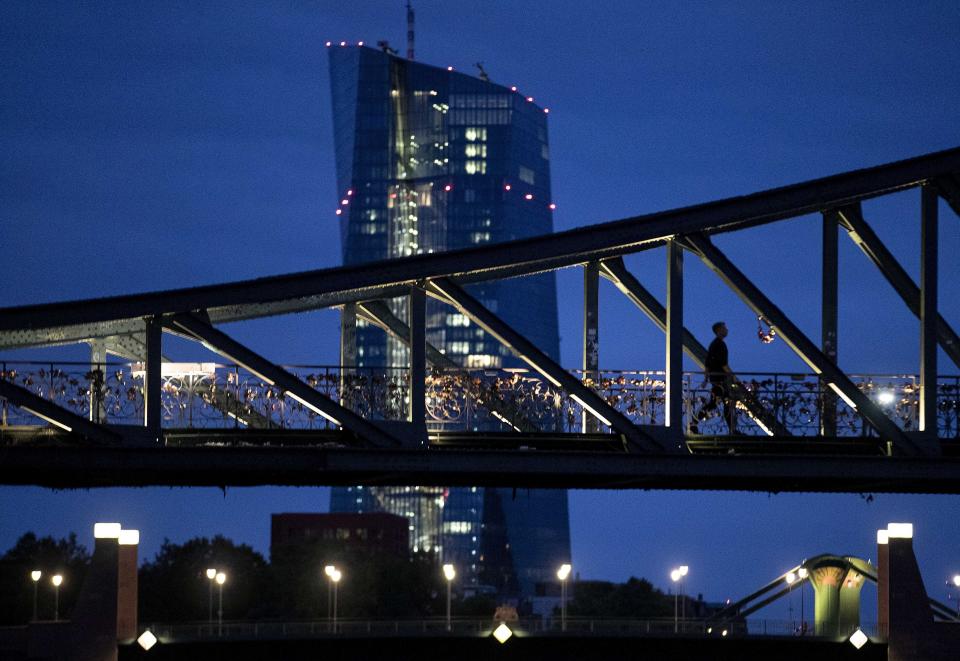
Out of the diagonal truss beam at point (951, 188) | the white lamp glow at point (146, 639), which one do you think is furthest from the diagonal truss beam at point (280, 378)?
the diagonal truss beam at point (951, 188)

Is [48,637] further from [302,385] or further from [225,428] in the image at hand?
[302,385]

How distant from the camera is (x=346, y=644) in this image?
42.3 m

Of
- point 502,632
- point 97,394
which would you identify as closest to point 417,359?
point 97,394

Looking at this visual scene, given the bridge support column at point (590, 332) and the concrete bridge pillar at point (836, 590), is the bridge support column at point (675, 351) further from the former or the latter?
the concrete bridge pillar at point (836, 590)

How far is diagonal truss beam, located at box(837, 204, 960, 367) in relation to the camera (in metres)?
34.3

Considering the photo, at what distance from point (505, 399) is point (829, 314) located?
6.41 meters

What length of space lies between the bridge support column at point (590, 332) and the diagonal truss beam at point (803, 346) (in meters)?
2.21

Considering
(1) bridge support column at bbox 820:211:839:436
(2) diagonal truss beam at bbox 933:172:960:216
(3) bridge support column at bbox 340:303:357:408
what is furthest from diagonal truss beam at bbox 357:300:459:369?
(2) diagonal truss beam at bbox 933:172:960:216

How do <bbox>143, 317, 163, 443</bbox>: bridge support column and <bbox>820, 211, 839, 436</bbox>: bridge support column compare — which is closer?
<bbox>143, 317, 163, 443</bbox>: bridge support column

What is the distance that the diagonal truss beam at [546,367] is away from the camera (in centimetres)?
3172

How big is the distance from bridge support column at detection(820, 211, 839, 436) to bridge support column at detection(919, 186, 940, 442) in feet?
5.67

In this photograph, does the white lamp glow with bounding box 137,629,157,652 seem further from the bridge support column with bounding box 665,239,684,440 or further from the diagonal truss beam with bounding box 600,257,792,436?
the bridge support column with bounding box 665,239,684,440

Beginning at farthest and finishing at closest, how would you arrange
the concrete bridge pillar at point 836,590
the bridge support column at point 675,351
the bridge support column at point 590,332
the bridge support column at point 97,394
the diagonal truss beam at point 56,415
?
the concrete bridge pillar at point 836,590, the bridge support column at point 590,332, the bridge support column at point 97,394, the bridge support column at point 675,351, the diagonal truss beam at point 56,415

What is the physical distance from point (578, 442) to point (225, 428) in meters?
6.54
